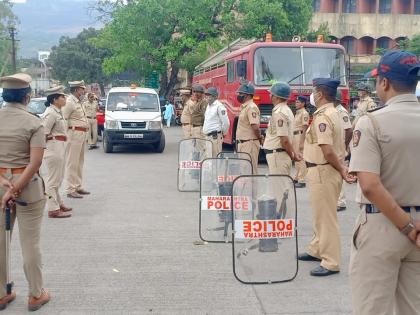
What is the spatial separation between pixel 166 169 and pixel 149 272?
28.1 feet

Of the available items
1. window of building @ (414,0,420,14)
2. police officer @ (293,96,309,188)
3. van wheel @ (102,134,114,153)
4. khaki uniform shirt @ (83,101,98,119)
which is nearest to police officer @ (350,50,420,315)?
police officer @ (293,96,309,188)

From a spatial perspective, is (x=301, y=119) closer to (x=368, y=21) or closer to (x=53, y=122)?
(x=53, y=122)

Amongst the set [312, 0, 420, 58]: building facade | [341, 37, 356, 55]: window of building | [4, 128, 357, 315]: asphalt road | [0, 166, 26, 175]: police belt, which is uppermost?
[312, 0, 420, 58]: building facade

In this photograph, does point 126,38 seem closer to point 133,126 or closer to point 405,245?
point 133,126

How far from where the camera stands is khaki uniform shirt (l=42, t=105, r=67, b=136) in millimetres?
8312

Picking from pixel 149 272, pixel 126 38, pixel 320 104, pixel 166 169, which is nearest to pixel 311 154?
pixel 320 104

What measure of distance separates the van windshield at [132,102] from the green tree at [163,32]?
1250cm

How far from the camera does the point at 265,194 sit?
562cm

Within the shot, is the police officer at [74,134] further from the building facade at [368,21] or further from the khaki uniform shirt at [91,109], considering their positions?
the building facade at [368,21]

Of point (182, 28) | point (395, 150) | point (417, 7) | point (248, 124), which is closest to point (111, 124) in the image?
point (248, 124)

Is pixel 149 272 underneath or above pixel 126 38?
underneath

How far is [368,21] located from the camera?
2098 inches

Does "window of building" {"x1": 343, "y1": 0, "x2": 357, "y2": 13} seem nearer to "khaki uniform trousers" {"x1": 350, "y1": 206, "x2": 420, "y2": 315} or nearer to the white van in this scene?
the white van

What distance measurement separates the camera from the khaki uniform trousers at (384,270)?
10.3ft
